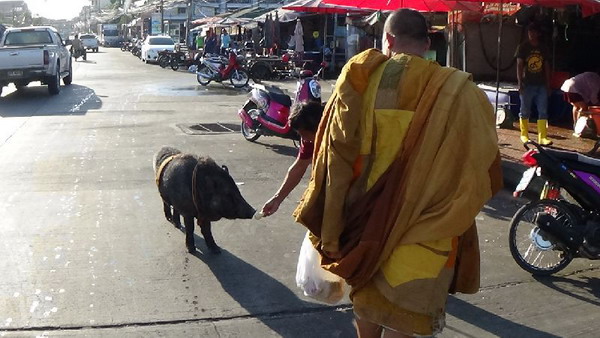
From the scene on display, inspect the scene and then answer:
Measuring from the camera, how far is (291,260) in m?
5.99

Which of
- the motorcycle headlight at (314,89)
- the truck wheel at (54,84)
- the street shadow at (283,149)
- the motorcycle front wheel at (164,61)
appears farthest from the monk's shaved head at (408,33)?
the motorcycle front wheel at (164,61)

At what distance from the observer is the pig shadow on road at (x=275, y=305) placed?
15.2 ft

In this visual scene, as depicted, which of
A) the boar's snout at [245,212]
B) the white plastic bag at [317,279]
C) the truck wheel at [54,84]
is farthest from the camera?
the truck wheel at [54,84]

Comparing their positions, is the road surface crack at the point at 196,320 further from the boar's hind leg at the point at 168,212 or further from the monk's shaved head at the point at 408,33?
the monk's shaved head at the point at 408,33

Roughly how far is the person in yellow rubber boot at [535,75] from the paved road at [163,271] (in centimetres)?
230

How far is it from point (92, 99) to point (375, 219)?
16677mm

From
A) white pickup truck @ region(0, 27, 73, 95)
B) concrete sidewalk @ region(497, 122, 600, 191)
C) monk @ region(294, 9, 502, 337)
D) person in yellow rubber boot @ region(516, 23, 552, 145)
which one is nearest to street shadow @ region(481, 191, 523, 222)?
concrete sidewalk @ region(497, 122, 600, 191)

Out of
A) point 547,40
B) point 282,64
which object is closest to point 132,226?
point 547,40

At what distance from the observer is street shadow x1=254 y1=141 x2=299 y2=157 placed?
35.4 feet

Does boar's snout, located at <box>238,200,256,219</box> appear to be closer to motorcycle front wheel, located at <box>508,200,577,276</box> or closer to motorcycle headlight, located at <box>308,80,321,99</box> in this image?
motorcycle front wheel, located at <box>508,200,577,276</box>

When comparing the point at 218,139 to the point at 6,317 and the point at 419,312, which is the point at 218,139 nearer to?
the point at 6,317

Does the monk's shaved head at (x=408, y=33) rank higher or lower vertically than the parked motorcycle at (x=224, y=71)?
higher

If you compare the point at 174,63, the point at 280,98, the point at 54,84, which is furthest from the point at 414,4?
the point at 174,63

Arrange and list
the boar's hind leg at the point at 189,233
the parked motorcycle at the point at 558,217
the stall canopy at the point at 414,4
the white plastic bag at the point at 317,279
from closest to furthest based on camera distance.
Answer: the white plastic bag at the point at 317,279 < the parked motorcycle at the point at 558,217 < the boar's hind leg at the point at 189,233 < the stall canopy at the point at 414,4
